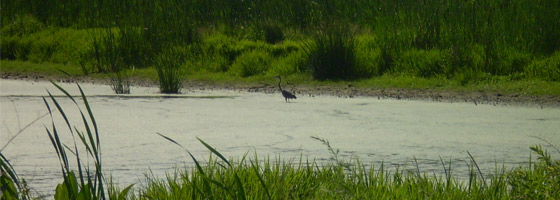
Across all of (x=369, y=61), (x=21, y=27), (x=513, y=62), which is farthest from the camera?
(x=21, y=27)

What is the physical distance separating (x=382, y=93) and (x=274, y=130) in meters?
1.96

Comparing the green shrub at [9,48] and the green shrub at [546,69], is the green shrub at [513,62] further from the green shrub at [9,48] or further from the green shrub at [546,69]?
the green shrub at [9,48]

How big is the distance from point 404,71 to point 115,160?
3658 millimetres

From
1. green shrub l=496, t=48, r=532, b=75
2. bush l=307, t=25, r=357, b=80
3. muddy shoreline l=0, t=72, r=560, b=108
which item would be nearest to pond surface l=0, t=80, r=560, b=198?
muddy shoreline l=0, t=72, r=560, b=108

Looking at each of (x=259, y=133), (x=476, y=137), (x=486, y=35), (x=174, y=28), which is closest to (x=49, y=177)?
(x=259, y=133)

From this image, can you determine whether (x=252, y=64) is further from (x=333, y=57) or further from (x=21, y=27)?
(x=21, y=27)

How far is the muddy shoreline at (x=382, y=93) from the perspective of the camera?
5.66m

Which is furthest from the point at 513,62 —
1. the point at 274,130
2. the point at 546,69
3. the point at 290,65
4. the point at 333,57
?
the point at 274,130

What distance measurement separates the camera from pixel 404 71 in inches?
267

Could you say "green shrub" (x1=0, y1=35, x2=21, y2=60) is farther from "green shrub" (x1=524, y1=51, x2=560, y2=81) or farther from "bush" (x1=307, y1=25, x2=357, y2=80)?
"green shrub" (x1=524, y1=51, x2=560, y2=81)

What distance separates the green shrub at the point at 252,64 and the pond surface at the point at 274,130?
1.18 metres

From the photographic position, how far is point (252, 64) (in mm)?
7316

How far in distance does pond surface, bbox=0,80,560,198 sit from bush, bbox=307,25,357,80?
2.93 ft

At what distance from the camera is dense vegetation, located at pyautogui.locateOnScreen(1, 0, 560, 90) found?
6.71 m
